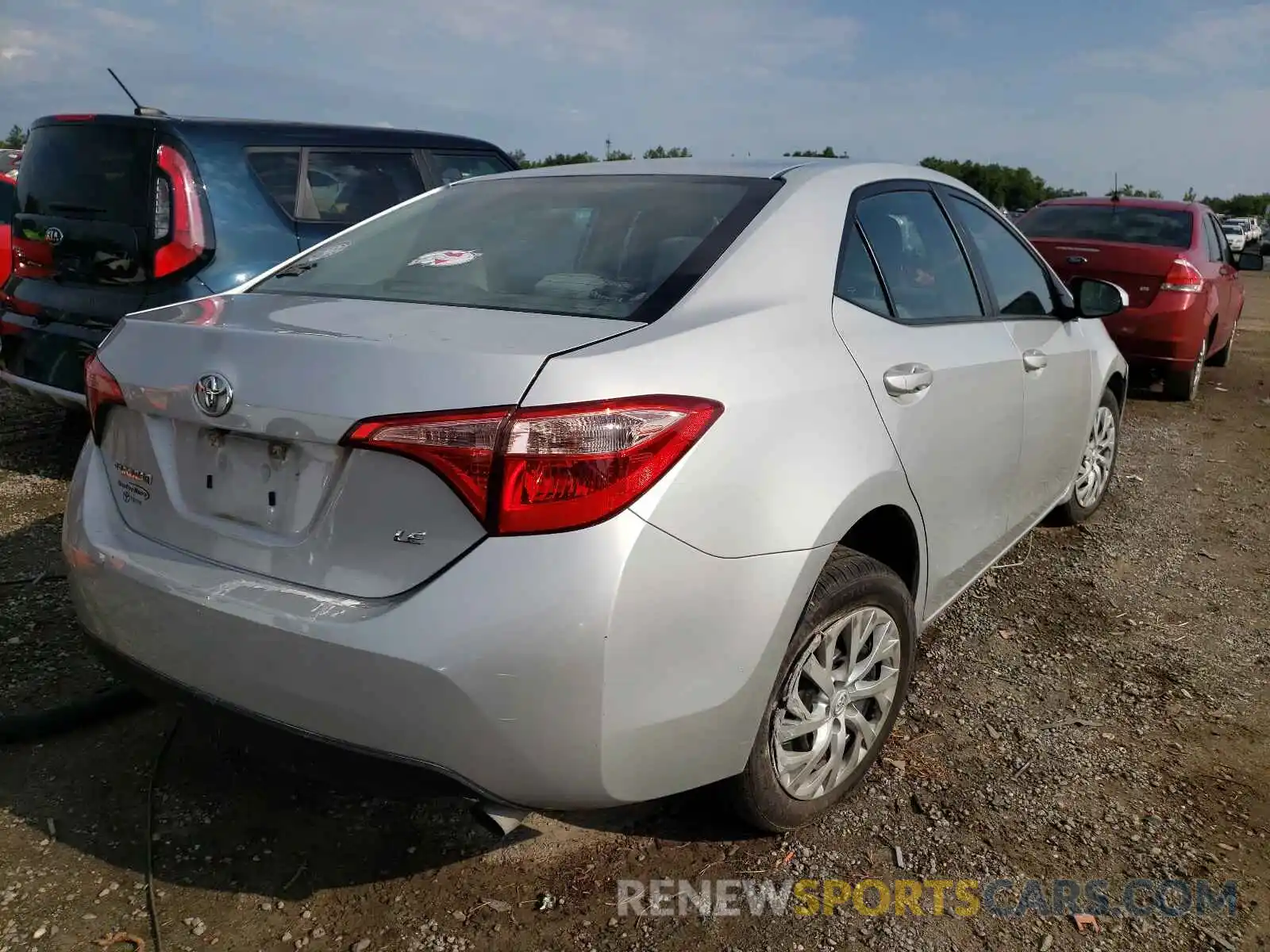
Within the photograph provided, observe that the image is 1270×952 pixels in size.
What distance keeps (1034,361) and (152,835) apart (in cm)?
297

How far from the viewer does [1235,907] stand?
228 cm

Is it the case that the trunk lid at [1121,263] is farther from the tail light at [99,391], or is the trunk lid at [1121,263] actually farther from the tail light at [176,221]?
the tail light at [99,391]

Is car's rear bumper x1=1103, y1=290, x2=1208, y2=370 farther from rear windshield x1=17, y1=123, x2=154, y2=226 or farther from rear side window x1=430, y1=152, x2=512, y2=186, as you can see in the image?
rear windshield x1=17, y1=123, x2=154, y2=226

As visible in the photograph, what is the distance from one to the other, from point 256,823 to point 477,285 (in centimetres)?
142

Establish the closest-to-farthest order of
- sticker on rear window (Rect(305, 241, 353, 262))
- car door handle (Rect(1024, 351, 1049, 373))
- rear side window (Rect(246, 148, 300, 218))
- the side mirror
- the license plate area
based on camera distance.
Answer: the license plate area, sticker on rear window (Rect(305, 241, 353, 262)), car door handle (Rect(1024, 351, 1049, 373)), the side mirror, rear side window (Rect(246, 148, 300, 218))

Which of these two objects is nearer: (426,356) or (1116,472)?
(426,356)

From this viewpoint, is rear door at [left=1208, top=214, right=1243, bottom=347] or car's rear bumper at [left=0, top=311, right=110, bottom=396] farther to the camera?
rear door at [left=1208, top=214, right=1243, bottom=347]

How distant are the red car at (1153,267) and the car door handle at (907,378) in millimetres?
5619

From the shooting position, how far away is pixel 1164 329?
7.51m

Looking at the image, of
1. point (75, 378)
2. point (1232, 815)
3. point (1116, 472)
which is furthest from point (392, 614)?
point (1116, 472)

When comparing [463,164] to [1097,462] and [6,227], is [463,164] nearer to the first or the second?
[6,227]

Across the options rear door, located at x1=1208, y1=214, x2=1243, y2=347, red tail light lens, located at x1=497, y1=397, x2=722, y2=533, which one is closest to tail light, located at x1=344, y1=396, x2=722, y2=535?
red tail light lens, located at x1=497, y1=397, x2=722, y2=533

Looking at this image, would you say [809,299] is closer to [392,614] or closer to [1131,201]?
[392,614]

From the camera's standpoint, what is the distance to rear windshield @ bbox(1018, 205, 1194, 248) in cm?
803
